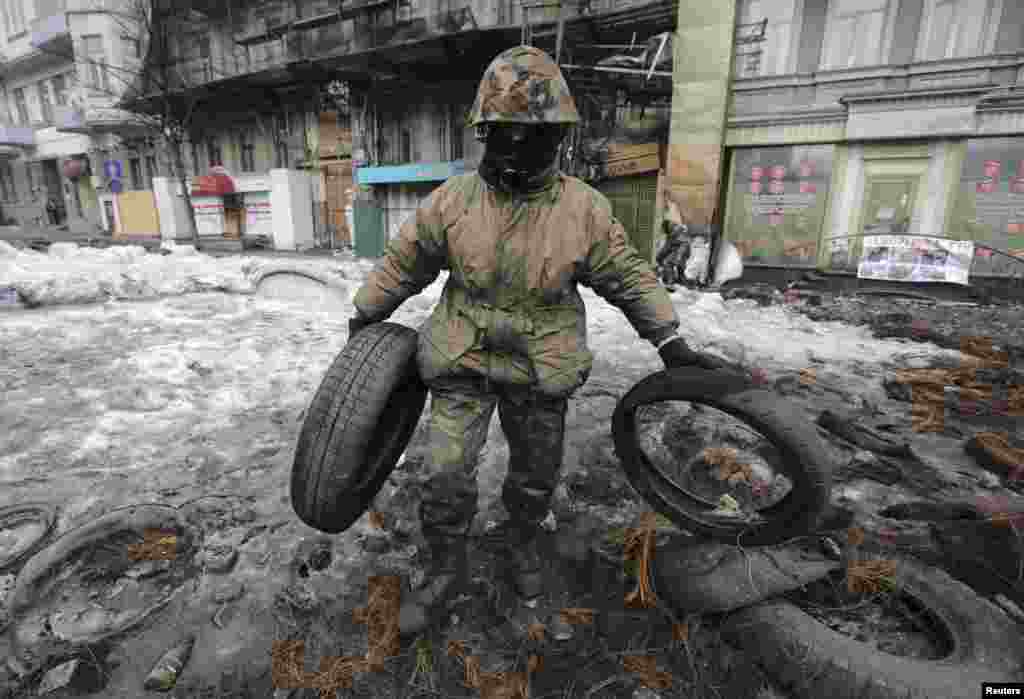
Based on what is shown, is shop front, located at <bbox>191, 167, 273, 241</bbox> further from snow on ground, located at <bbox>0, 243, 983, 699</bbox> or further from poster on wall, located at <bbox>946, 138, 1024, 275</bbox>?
poster on wall, located at <bbox>946, 138, 1024, 275</bbox>

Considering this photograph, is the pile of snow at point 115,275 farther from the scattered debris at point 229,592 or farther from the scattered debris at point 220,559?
the scattered debris at point 229,592

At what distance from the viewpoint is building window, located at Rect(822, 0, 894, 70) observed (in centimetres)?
885

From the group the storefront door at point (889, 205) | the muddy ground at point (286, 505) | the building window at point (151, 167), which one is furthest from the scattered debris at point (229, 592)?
the building window at point (151, 167)

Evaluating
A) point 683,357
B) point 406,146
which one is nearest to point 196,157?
point 406,146

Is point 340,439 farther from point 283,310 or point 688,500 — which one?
point 283,310

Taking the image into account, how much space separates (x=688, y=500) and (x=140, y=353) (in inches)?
213

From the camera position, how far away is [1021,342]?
654cm

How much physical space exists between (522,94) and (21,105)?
133ft

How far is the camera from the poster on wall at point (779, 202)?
9.74 m

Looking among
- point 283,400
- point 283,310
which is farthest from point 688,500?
point 283,310

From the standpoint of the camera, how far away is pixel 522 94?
65.2 inches

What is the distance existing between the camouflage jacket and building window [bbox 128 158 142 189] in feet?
95.4

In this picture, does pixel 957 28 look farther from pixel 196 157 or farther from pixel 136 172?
pixel 136 172

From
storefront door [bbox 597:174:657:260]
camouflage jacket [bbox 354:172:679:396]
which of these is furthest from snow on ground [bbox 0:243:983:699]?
storefront door [bbox 597:174:657:260]
